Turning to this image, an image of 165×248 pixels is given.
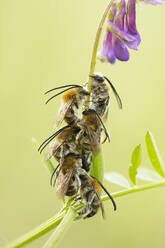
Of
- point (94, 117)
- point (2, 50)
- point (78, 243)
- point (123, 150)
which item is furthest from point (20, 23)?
point (94, 117)

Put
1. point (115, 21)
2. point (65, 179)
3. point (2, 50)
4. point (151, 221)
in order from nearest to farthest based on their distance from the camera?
point (65, 179) < point (115, 21) < point (151, 221) < point (2, 50)

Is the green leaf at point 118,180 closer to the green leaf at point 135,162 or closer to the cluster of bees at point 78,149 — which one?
the green leaf at point 135,162

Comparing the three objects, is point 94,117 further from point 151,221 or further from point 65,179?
point 151,221

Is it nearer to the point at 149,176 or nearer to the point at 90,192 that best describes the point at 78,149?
the point at 90,192

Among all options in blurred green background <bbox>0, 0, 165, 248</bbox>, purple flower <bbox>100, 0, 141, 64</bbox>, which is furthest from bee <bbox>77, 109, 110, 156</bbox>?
blurred green background <bbox>0, 0, 165, 248</bbox>

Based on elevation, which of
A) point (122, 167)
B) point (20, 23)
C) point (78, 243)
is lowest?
point (78, 243)

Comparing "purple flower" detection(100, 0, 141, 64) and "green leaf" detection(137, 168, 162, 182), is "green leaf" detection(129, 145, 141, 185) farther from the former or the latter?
"purple flower" detection(100, 0, 141, 64)
